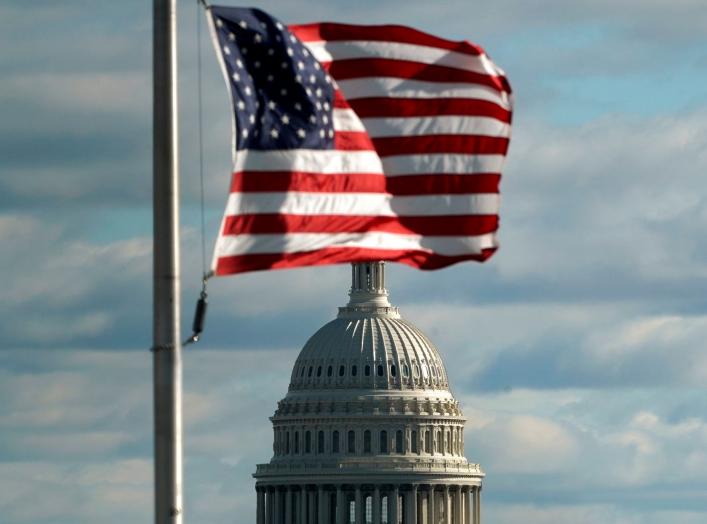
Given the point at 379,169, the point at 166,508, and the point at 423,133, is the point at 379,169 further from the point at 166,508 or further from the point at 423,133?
the point at 166,508

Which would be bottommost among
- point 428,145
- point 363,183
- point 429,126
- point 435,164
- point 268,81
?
point 363,183

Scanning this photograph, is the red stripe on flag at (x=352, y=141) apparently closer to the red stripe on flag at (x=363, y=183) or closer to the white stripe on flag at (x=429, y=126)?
the white stripe on flag at (x=429, y=126)

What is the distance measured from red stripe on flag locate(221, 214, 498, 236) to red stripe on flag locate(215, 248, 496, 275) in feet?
1.51

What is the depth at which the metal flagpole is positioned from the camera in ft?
199

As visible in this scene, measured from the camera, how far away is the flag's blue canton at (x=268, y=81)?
6366cm

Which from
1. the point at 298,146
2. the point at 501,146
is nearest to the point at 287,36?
the point at 298,146

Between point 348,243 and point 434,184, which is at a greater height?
point 434,184

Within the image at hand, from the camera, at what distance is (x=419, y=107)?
68.0 m

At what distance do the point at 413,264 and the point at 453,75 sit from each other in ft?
14.5

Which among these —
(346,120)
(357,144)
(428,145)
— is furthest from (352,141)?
(428,145)

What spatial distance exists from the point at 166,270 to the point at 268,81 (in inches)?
221

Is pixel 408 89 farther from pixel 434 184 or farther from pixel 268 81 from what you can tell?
pixel 268 81

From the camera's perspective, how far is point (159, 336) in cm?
6125

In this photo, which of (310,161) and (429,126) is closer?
(310,161)
